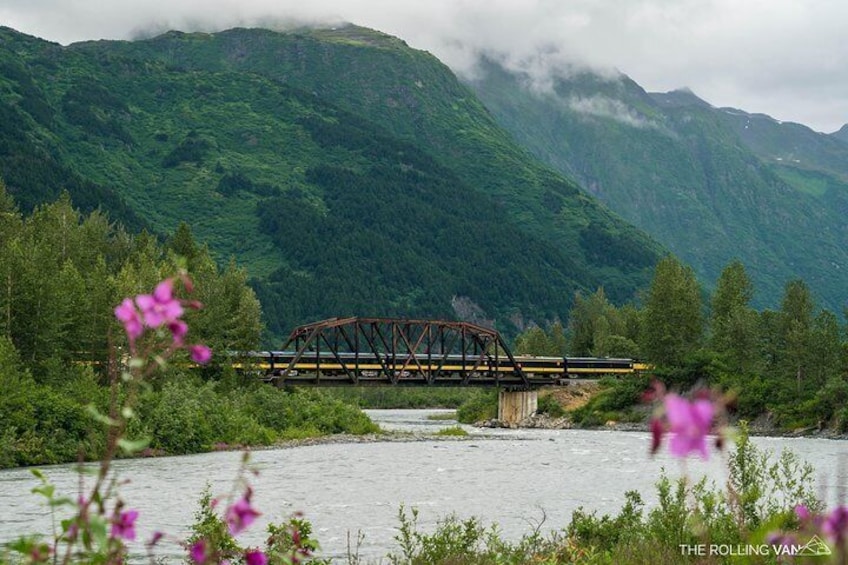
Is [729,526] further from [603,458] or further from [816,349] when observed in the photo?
[816,349]

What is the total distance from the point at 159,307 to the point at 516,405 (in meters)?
116

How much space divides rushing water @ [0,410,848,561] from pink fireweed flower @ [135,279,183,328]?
15705 millimetres

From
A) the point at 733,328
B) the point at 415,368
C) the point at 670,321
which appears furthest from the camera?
the point at 415,368

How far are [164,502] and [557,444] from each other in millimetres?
42986

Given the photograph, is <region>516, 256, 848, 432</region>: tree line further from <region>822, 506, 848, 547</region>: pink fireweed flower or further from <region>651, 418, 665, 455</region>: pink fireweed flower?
<region>651, 418, 665, 455</region>: pink fireweed flower

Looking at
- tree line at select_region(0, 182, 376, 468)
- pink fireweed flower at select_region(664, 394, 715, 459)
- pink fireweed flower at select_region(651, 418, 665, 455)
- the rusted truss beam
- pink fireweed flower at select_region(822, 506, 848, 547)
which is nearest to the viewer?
pink fireweed flower at select_region(664, 394, 715, 459)

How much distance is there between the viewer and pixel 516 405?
118625 millimetres

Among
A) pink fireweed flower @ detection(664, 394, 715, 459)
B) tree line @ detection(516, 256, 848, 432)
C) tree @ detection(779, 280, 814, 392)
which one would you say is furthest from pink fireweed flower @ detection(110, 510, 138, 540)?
tree @ detection(779, 280, 814, 392)

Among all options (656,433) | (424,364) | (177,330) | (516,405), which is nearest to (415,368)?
(424,364)

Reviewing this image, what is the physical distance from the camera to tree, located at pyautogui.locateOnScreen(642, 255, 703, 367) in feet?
365

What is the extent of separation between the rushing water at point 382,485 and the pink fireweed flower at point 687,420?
15.8 m

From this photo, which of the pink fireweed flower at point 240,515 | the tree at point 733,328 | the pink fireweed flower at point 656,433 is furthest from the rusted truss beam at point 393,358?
the pink fireweed flower at point 656,433

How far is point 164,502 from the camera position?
3338cm

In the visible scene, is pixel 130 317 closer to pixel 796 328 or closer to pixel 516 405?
pixel 796 328
